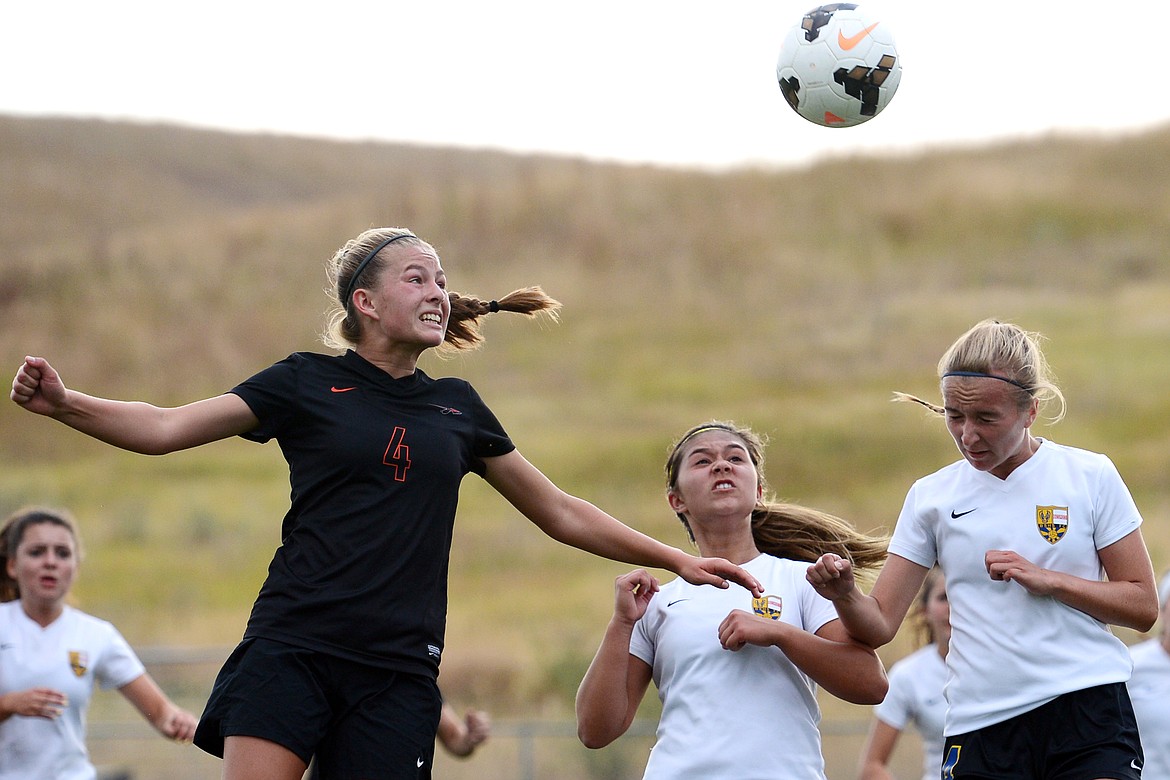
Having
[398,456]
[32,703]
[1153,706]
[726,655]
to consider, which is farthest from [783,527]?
[32,703]

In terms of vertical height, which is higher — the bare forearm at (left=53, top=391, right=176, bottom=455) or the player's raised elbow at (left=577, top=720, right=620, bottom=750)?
the bare forearm at (left=53, top=391, right=176, bottom=455)

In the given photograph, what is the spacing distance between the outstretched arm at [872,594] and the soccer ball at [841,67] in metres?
1.93

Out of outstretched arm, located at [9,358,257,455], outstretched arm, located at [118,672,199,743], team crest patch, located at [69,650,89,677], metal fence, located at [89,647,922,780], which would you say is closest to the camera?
outstretched arm, located at [9,358,257,455]

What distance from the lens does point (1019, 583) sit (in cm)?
414

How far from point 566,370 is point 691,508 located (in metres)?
37.5

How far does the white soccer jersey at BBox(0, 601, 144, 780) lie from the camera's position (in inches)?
234

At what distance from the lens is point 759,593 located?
4277mm

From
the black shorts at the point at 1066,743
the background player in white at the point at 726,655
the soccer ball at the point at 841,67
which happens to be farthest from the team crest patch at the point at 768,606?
the soccer ball at the point at 841,67

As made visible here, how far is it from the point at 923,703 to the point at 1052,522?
6.44 ft

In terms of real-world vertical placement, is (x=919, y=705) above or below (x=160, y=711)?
above

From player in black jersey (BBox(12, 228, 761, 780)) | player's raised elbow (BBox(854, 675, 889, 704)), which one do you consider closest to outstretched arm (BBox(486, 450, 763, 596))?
player in black jersey (BBox(12, 228, 761, 780))

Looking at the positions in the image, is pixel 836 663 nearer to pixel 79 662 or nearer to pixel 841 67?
pixel 841 67

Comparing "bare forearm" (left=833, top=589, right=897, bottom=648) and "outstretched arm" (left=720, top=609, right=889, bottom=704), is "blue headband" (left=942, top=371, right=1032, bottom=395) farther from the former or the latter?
"outstretched arm" (left=720, top=609, right=889, bottom=704)

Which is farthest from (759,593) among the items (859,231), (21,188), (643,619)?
(21,188)
